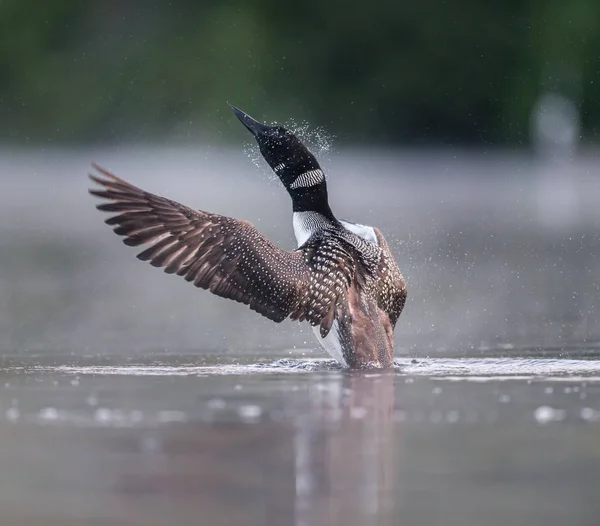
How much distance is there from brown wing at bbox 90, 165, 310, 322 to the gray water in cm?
29

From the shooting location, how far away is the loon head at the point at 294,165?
23.0 feet

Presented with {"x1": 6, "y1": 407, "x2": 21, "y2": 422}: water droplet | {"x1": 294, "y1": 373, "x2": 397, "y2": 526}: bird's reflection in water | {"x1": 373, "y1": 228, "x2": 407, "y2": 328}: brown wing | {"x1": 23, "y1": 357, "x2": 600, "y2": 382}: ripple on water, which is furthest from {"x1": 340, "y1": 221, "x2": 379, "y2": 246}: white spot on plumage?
{"x1": 6, "y1": 407, "x2": 21, "y2": 422}: water droplet

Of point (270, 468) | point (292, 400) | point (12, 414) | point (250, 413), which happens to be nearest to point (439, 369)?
point (292, 400)

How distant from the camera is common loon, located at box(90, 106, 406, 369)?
6238 millimetres

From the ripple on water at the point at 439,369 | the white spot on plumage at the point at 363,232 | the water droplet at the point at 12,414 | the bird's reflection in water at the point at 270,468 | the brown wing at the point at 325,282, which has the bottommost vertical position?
the bird's reflection in water at the point at 270,468

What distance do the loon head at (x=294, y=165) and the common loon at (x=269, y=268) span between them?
1.04ft

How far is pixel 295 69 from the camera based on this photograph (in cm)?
2075

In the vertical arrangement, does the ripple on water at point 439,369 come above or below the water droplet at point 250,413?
above

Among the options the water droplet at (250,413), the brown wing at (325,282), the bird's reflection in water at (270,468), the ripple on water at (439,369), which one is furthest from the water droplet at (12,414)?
the brown wing at (325,282)

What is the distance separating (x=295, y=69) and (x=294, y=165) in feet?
45.2

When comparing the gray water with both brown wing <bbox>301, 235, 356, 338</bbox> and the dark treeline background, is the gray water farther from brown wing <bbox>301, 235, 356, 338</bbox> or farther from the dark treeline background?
the dark treeline background

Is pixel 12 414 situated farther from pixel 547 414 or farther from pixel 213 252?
pixel 547 414

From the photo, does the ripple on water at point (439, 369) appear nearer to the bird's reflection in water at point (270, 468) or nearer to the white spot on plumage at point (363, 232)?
the white spot on plumage at point (363, 232)

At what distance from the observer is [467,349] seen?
23.5ft
